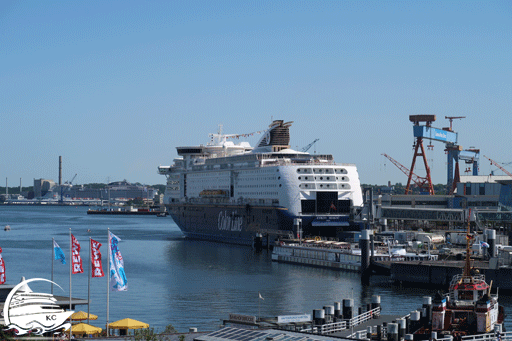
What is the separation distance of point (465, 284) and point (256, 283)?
24.3 m

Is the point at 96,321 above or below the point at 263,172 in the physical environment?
below

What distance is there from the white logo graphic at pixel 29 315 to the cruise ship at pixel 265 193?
169ft

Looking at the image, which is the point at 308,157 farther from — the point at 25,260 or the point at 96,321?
the point at 96,321

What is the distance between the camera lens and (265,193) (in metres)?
78.0

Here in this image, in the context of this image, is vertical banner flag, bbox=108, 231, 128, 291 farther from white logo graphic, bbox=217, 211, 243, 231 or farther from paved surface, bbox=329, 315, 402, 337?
white logo graphic, bbox=217, 211, 243, 231

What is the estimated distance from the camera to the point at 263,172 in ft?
258

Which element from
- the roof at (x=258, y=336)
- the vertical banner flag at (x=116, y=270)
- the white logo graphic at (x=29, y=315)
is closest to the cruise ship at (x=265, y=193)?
the vertical banner flag at (x=116, y=270)

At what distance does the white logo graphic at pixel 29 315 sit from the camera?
20.3 metres

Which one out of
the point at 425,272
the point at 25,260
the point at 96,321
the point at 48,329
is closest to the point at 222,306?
the point at 96,321

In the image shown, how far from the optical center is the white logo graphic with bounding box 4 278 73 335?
20281 mm

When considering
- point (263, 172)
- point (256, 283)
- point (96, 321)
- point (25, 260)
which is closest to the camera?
point (96, 321)

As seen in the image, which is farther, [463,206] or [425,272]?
[463,206]

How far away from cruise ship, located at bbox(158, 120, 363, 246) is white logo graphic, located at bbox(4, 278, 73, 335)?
169 ft

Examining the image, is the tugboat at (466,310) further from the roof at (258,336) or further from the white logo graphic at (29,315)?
the white logo graphic at (29,315)
